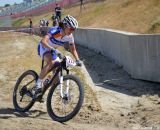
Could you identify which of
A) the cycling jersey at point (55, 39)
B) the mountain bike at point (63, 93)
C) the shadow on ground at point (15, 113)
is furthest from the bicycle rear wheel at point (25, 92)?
the cycling jersey at point (55, 39)

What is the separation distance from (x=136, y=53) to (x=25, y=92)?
17.1 ft

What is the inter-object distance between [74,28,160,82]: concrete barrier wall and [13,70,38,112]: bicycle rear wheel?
4.11m

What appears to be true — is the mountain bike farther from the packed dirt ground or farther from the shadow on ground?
the shadow on ground

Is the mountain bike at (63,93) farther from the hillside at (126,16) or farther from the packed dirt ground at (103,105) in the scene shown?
the hillside at (126,16)

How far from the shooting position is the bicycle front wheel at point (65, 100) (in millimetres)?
8695

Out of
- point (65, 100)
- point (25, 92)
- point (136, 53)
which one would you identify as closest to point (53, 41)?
point (65, 100)

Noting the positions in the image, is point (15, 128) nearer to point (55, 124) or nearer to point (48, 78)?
point (55, 124)

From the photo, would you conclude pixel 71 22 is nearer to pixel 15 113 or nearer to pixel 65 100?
pixel 65 100

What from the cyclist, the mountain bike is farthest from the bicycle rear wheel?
the mountain bike

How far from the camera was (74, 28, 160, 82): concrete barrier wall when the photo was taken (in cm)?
1288

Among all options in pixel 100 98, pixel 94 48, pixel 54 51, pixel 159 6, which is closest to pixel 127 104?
pixel 100 98

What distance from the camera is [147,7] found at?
3959cm

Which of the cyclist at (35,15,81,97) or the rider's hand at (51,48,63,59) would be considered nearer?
the cyclist at (35,15,81,97)

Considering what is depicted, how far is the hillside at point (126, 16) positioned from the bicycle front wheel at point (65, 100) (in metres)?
16.4
